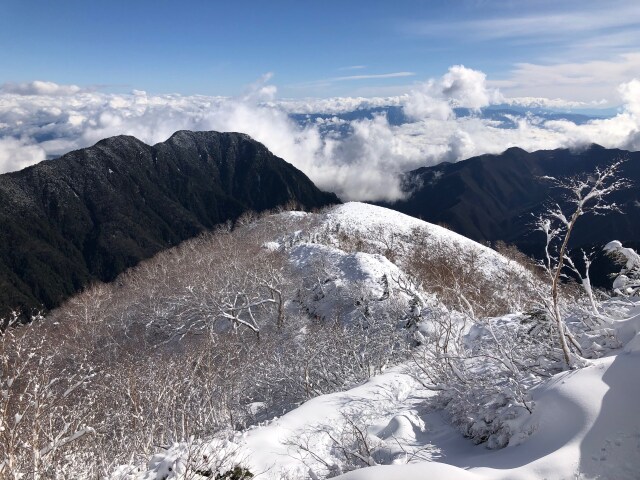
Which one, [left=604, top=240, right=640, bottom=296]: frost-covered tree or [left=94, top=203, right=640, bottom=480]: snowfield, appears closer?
[left=94, top=203, right=640, bottom=480]: snowfield

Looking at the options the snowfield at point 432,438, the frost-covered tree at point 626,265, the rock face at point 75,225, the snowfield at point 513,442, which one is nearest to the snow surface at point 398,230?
the frost-covered tree at point 626,265

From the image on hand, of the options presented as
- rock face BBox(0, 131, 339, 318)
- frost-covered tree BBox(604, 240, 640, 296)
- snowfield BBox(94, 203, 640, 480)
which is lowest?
rock face BBox(0, 131, 339, 318)

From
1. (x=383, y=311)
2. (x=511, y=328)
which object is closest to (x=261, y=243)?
(x=383, y=311)

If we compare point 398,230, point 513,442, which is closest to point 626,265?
point 513,442

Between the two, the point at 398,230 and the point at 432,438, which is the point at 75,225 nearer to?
the point at 398,230

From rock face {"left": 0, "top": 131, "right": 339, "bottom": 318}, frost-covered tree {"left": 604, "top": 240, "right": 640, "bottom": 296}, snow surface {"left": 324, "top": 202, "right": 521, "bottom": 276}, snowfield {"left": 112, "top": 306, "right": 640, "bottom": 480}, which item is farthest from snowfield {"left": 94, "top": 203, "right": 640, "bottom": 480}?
rock face {"left": 0, "top": 131, "right": 339, "bottom": 318}

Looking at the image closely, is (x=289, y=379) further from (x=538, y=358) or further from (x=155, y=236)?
(x=155, y=236)

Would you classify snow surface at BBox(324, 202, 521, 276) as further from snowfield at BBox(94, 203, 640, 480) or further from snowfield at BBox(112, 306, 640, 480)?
snowfield at BBox(112, 306, 640, 480)

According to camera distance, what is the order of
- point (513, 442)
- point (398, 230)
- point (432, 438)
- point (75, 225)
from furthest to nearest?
point (75, 225) < point (398, 230) < point (432, 438) < point (513, 442)

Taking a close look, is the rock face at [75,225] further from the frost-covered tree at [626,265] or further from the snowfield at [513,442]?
the frost-covered tree at [626,265]

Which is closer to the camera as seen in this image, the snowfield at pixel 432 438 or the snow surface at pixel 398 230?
the snowfield at pixel 432 438

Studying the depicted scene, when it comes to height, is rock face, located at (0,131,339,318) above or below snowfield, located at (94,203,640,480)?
below
